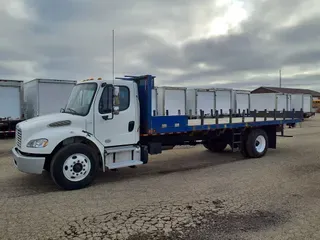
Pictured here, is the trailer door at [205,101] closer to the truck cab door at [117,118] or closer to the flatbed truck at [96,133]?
the flatbed truck at [96,133]

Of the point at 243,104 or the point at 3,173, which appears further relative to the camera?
the point at 243,104

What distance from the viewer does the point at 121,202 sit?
19.2 feet

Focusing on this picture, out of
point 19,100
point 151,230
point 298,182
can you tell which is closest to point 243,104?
point 19,100

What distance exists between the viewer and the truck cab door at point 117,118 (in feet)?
23.4

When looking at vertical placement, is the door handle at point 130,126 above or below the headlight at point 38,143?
above

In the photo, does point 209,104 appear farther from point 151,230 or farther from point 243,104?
point 151,230

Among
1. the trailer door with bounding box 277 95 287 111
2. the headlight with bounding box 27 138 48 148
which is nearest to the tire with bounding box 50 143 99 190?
the headlight with bounding box 27 138 48 148

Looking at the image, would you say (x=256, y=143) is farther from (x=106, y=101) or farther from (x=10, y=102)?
(x=10, y=102)

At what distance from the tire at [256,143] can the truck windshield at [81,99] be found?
5.88 meters

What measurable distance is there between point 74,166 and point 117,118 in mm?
1525

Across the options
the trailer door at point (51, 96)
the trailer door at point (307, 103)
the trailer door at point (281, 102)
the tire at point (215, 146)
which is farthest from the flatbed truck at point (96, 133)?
the trailer door at point (307, 103)

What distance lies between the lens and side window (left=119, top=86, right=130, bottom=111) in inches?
294

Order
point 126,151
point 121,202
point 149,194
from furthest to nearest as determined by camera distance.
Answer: point 126,151 < point 149,194 < point 121,202

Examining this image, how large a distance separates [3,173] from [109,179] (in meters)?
3.09
